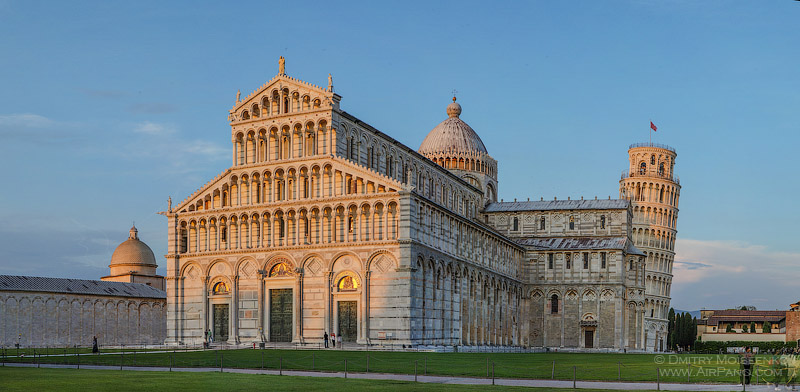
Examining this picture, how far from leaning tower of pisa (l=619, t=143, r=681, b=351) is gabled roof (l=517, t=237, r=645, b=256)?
27.6 meters

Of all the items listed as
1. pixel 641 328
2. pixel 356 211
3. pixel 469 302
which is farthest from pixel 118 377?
pixel 641 328

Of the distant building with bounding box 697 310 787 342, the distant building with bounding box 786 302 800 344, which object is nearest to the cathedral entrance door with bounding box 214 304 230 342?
the distant building with bounding box 697 310 787 342

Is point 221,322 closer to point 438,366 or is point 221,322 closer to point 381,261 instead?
point 381,261

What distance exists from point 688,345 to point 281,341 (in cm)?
8741

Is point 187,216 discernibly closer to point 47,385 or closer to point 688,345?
point 47,385

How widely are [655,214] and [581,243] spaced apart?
113 ft

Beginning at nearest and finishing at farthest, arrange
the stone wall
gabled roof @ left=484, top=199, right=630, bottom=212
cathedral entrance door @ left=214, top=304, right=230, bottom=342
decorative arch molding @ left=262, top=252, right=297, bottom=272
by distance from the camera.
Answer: decorative arch molding @ left=262, top=252, right=297, bottom=272 < cathedral entrance door @ left=214, top=304, right=230, bottom=342 < the stone wall < gabled roof @ left=484, top=199, right=630, bottom=212

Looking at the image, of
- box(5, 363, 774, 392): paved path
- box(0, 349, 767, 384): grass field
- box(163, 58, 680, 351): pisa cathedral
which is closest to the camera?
box(5, 363, 774, 392): paved path

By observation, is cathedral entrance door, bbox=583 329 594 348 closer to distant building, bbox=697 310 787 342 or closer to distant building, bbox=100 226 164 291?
distant building, bbox=697 310 787 342

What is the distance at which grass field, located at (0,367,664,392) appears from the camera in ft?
101

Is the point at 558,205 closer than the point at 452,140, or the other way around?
the point at 558,205

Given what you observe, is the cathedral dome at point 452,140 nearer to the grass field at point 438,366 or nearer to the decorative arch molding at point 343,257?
the decorative arch molding at point 343,257

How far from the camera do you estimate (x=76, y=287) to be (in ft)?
299

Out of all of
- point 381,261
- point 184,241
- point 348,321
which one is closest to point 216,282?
point 184,241
